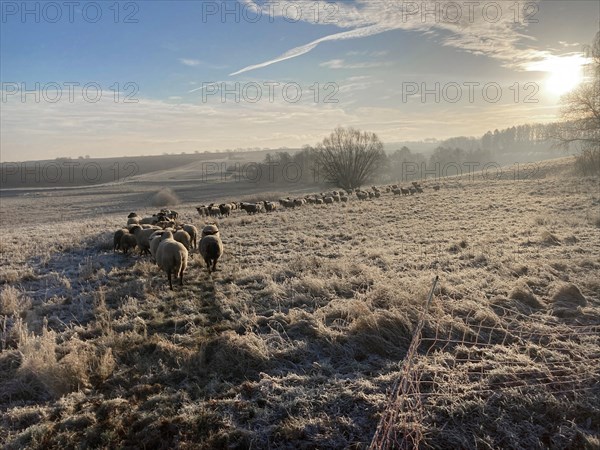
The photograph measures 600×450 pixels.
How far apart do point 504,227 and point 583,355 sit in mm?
11796

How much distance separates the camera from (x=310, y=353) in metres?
5.47

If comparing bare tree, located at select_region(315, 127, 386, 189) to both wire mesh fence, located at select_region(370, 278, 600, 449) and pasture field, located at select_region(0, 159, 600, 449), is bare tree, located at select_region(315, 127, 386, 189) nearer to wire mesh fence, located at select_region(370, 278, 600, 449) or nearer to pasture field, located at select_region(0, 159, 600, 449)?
pasture field, located at select_region(0, 159, 600, 449)

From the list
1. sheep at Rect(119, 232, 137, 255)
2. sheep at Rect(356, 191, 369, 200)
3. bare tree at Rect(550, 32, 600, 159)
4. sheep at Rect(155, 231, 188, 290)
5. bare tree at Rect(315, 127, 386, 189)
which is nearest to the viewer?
sheep at Rect(155, 231, 188, 290)

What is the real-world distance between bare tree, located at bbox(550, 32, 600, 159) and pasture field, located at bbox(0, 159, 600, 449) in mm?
22135

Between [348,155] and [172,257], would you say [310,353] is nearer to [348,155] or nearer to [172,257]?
[172,257]

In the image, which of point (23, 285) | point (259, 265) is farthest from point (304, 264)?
point (23, 285)

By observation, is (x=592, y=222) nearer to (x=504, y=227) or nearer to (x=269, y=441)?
(x=504, y=227)

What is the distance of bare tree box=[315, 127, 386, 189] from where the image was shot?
151 feet


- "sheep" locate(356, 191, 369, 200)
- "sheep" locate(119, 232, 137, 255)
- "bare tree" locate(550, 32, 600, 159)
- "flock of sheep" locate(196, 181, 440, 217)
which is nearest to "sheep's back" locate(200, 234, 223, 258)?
"sheep" locate(119, 232, 137, 255)

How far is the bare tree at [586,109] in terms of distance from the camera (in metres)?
26.1

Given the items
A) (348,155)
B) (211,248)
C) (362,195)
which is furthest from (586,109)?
(211,248)

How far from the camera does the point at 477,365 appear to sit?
4695mm

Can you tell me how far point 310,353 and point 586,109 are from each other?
106 ft

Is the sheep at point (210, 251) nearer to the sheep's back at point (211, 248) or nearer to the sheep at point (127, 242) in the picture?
the sheep's back at point (211, 248)
